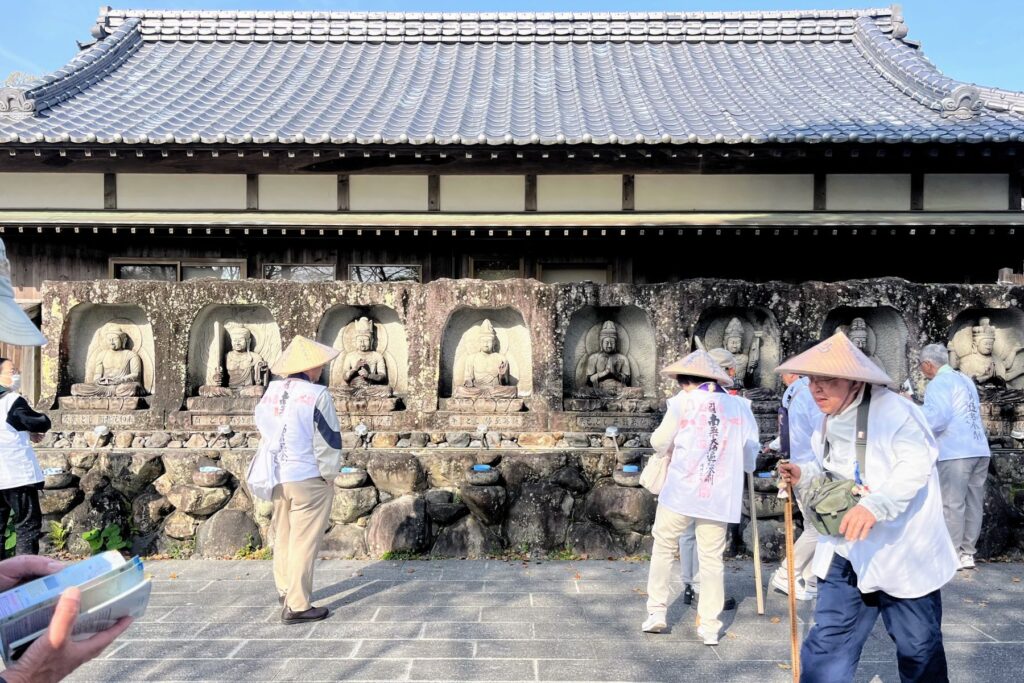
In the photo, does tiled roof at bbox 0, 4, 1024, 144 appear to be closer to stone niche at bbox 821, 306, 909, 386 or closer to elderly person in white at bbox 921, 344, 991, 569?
stone niche at bbox 821, 306, 909, 386

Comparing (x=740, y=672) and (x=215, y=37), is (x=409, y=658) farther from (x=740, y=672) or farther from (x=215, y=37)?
(x=215, y=37)

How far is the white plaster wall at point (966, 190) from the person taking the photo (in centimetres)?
929

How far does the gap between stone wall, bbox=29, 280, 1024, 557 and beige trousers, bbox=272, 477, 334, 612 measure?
152cm

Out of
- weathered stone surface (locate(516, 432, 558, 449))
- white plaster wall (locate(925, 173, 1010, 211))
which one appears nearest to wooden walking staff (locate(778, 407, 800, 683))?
weathered stone surface (locate(516, 432, 558, 449))

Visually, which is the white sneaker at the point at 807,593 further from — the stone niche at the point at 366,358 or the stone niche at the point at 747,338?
the stone niche at the point at 366,358

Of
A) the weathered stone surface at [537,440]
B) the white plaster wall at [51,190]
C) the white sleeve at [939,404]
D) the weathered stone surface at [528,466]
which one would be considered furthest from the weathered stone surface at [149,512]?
the white sleeve at [939,404]

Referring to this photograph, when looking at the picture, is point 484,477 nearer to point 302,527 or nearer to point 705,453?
point 302,527

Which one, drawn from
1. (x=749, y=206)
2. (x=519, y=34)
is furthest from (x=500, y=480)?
(x=519, y=34)

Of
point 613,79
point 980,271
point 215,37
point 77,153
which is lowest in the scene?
point 980,271

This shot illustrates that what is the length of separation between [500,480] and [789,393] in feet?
8.86

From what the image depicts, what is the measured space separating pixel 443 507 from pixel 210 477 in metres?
2.24

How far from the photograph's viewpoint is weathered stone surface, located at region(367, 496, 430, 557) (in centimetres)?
607

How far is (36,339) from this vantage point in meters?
2.00

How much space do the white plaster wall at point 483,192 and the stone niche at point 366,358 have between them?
8.87 ft
